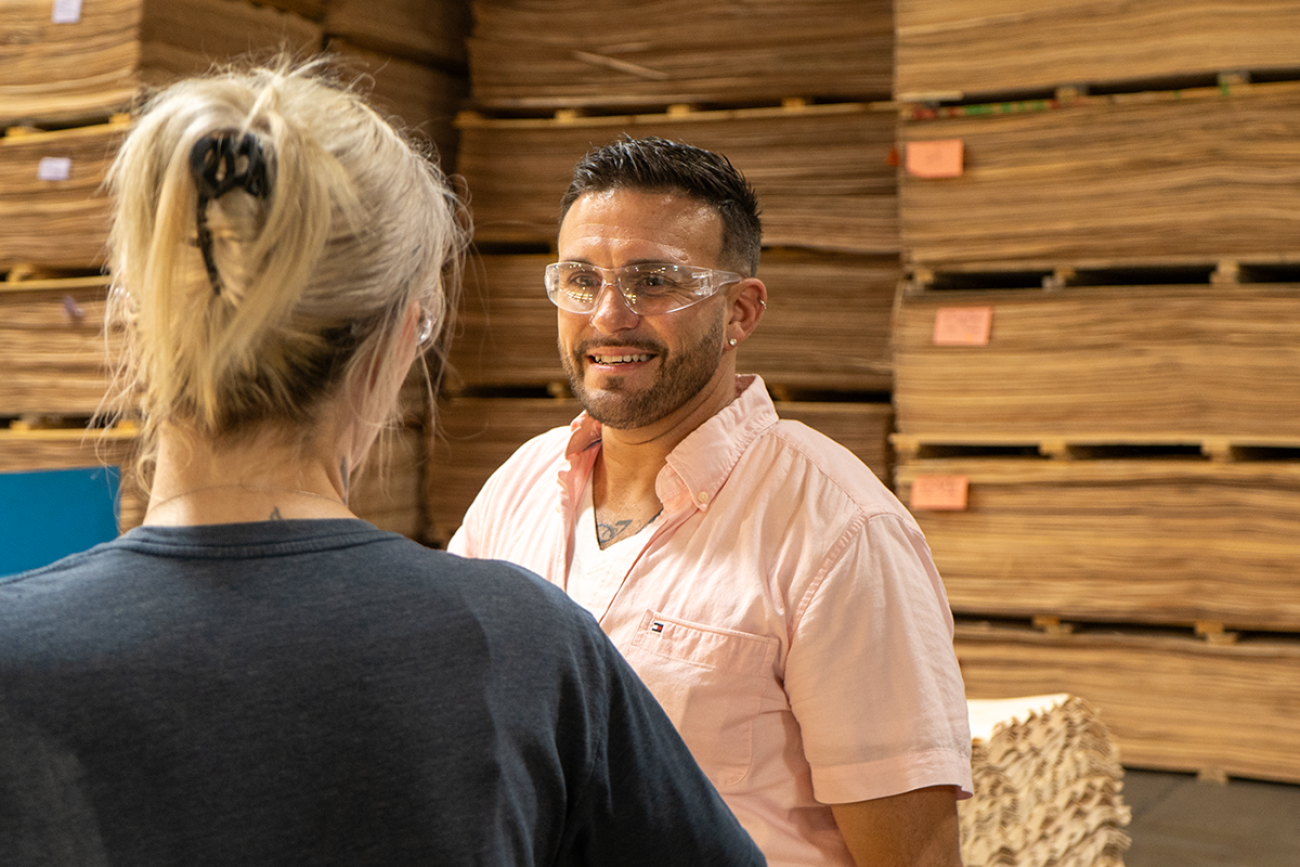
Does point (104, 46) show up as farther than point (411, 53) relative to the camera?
No

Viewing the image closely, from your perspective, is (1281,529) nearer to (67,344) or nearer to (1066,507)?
(1066,507)

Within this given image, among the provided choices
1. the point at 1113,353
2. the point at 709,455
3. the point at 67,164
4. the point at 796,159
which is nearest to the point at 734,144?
the point at 796,159

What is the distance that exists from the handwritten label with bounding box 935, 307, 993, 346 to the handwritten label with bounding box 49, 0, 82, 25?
12.9ft

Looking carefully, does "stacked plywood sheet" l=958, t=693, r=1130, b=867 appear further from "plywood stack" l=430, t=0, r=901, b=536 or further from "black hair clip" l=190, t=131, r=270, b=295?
"black hair clip" l=190, t=131, r=270, b=295

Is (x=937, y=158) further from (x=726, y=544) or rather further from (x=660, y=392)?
(x=726, y=544)

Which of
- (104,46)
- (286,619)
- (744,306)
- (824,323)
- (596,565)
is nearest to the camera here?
(286,619)

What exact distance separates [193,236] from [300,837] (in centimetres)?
51

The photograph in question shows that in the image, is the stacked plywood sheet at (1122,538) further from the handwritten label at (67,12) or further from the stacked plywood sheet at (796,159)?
the handwritten label at (67,12)

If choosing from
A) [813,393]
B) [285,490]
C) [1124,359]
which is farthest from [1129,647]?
[285,490]

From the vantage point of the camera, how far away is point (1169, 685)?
494 centimetres

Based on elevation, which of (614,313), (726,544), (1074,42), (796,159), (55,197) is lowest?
(726,544)

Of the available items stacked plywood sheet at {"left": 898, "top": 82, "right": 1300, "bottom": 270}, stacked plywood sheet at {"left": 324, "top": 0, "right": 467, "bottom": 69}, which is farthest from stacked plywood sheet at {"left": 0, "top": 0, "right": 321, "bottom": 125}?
stacked plywood sheet at {"left": 898, "top": 82, "right": 1300, "bottom": 270}

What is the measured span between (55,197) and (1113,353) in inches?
181

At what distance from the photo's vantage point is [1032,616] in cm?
525
